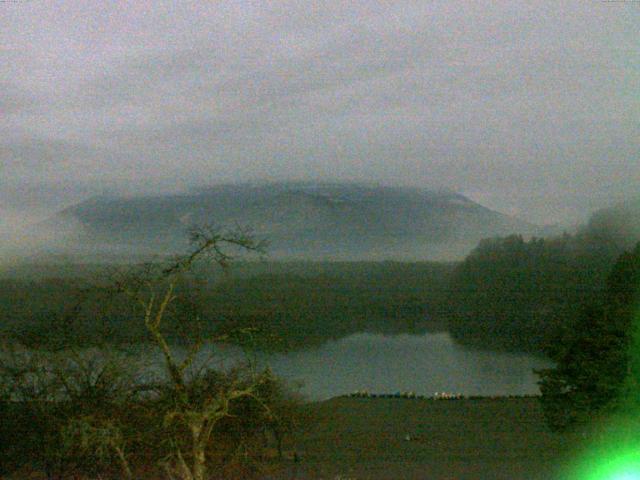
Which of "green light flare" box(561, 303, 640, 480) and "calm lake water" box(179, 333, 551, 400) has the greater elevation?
"green light flare" box(561, 303, 640, 480)

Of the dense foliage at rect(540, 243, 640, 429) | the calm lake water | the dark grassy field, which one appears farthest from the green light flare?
the calm lake water

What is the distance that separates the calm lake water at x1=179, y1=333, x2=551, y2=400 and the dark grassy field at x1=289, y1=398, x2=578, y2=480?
4331 millimetres

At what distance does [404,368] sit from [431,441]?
18532 mm

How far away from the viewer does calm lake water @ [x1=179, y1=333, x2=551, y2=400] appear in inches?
992

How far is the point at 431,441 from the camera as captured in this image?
13547 millimetres

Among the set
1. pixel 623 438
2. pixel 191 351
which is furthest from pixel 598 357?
pixel 191 351

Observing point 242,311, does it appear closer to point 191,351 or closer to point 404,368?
point 191,351

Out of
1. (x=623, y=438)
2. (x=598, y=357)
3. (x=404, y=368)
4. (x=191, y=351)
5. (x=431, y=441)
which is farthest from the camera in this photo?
(x=404, y=368)

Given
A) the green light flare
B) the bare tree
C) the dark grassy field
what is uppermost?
the bare tree

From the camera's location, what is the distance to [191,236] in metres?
5.55

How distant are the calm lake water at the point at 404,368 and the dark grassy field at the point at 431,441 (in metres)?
4.33

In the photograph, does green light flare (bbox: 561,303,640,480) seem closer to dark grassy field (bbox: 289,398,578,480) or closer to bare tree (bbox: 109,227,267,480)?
dark grassy field (bbox: 289,398,578,480)

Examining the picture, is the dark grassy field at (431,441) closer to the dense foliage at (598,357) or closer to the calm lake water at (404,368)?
the dense foliage at (598,357)

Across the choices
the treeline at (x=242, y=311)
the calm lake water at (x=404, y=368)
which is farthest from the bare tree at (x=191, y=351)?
the calm lake water at (x=404, y=368)
